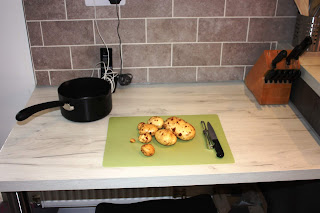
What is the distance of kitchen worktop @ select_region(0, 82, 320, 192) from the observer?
3.52ft

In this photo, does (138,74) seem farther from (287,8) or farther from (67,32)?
(287,8)

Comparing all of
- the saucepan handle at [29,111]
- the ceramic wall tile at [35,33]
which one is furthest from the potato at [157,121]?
the ceramic wall tile at [35,33]

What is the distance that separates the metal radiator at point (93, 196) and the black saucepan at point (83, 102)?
0.56m

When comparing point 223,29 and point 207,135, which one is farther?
point 223,29

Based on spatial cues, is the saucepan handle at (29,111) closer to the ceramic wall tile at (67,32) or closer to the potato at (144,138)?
the potato at (144,138)

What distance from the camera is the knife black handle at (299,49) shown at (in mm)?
1257

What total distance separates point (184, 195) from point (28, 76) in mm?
962

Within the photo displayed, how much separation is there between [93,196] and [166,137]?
76 cm

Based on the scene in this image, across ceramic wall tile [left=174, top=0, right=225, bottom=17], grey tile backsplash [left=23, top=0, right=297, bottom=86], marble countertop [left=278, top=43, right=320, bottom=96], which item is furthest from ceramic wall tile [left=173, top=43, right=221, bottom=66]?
marble countertop [left=278, top=43, right=320, bottom=96]

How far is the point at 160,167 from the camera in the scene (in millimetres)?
1104

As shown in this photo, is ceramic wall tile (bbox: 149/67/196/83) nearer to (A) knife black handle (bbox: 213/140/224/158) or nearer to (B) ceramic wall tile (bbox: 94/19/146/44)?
(B) ceramic wall tile (bbox: 94/19/146/44)

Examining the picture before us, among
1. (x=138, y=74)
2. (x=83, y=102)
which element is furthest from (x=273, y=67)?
(x=83, y=102)

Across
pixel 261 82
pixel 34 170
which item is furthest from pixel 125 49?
pixel 34 170

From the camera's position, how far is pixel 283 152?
118 cm
